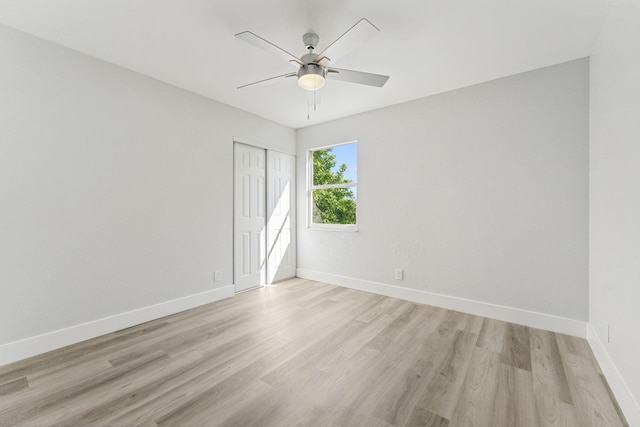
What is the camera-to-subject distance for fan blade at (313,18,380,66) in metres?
1.62

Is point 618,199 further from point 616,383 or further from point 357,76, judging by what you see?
point 357,76

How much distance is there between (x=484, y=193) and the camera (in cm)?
291

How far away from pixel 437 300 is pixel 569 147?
2.02 metres

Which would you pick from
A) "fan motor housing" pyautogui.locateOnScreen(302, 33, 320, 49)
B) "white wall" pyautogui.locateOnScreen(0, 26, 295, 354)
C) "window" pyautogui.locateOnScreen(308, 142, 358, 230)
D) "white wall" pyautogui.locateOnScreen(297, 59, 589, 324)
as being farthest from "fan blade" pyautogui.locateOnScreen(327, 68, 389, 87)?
"white wall" pyautogui.locateOnScreen(0, 26, 295, 354)

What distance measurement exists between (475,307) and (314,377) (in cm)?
208

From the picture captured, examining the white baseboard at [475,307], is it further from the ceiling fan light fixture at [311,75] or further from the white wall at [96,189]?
the ceiling fan light fixture at [311,75]

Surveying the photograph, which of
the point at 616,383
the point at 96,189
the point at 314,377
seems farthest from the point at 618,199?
the point at 96,189

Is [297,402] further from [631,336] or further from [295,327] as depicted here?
[631,336]

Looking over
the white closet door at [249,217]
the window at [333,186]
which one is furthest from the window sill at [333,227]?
the white closet door at [249,217]

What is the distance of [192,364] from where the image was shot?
6.56 feet

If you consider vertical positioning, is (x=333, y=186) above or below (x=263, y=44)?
below

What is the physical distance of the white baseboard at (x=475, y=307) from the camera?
2479mm

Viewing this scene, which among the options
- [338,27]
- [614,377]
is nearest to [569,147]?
[614,377]

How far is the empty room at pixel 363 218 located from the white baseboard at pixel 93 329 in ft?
0.05
